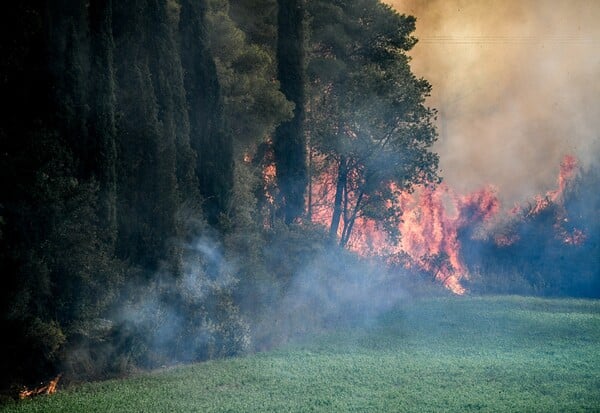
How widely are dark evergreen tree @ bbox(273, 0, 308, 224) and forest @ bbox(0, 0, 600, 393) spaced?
0.06 meters

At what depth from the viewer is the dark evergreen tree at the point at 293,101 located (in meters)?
31.7

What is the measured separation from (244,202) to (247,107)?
4.61m

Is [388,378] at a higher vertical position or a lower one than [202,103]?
lower

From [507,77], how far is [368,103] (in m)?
22.0

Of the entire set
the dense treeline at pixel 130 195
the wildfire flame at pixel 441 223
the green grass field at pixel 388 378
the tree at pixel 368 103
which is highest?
the tree at pixel 368 103

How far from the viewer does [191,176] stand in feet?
68.4

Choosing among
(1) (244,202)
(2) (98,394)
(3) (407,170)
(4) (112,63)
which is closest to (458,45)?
(3) (407,170)

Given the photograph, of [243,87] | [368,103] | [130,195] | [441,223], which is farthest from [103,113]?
[441,223]

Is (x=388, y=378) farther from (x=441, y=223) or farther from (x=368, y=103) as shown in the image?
(x=441, y=223)

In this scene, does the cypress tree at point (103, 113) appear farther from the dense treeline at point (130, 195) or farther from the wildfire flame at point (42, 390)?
the wildfire flame at point (42, 390)

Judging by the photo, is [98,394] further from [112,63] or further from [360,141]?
[360,141]

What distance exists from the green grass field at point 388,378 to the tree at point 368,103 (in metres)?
12.9

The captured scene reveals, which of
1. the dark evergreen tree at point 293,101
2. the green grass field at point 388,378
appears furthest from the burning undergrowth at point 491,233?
the green grass field at point 388,378

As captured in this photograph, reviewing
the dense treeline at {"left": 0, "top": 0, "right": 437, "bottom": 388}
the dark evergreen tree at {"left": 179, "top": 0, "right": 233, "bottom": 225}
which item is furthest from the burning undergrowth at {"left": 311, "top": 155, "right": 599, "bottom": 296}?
the dark evergreen tree at {"left": 179, "top": 0, "right": 233, "bottom": 225}
